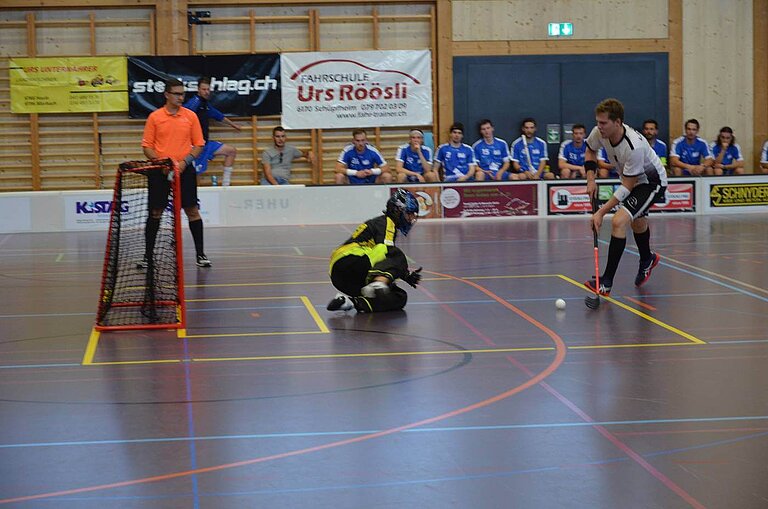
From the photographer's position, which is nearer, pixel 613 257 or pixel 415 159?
pixel 613 257

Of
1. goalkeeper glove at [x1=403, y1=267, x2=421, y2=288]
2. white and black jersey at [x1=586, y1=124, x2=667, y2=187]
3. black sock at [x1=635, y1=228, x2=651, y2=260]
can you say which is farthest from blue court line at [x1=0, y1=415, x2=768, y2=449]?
black sock at [x1=635, y1=228, x2=651, y2=260]

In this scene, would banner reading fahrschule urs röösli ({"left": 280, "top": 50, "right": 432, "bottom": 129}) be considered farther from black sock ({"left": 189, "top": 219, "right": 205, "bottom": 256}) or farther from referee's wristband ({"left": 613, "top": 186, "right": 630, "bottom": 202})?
referee's wristband ({"left": 613, "top": 186, "right": 630, "bottom": 202})

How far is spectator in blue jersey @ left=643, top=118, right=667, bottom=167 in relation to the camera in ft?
70.6

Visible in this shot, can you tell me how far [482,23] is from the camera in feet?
74.3

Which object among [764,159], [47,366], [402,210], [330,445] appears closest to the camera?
[330,445]

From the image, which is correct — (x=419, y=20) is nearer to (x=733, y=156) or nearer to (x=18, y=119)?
(x=733, y=156)

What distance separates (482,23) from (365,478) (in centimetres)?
1900

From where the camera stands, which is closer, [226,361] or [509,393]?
[509,393]

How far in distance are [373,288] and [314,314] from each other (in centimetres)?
60

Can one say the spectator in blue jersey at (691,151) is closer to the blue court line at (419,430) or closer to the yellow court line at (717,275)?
the yellow court line at (717,275)

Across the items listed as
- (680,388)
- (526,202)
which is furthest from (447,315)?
(526,202)

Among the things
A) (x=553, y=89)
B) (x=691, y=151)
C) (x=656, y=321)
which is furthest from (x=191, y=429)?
(x=553, y=89)

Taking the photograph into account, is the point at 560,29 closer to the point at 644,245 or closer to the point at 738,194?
the point at 738,194

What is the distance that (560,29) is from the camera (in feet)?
74.8
